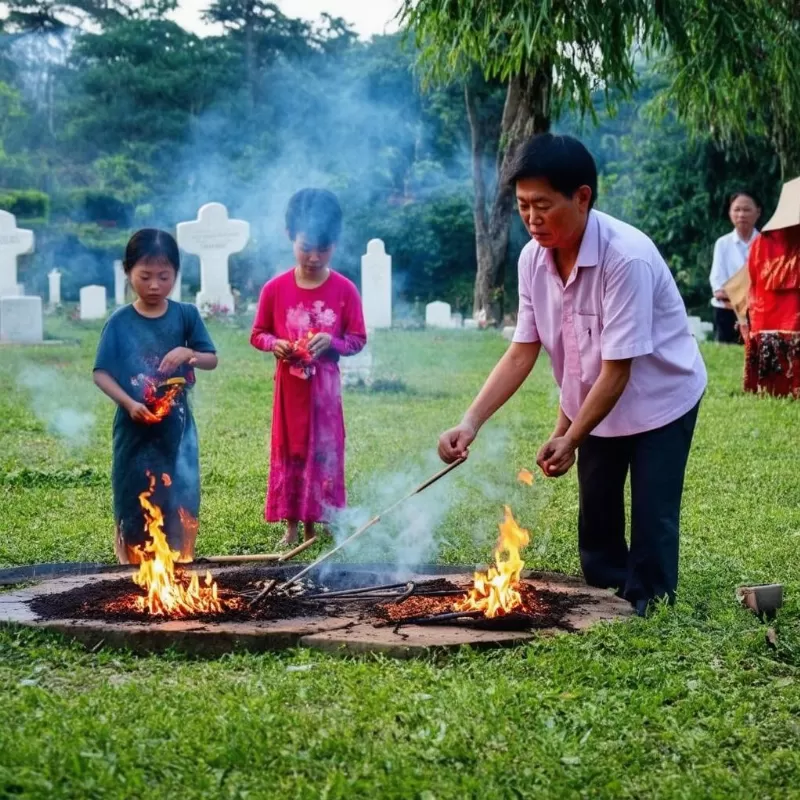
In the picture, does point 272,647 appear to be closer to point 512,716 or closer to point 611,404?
point 512,716

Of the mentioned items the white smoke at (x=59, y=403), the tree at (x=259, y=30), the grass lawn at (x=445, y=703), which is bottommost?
the grass lawn at (x=445, y=703)

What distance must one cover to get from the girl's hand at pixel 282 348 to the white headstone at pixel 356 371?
6.79 m

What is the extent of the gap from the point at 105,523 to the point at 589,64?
21.0ft

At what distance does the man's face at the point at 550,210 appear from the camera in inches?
173

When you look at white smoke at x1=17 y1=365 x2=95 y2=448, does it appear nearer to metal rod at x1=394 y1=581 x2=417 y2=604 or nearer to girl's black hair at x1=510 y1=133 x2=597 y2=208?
metal rod at x1=394 y1=581 x2=417 y2=604

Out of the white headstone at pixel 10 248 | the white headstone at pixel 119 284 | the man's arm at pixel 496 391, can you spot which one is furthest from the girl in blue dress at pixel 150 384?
the white headstone at pixel 119 284

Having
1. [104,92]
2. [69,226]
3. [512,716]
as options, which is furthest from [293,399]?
[104,92]

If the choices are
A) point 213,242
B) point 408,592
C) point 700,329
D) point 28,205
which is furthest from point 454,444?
point 28,205

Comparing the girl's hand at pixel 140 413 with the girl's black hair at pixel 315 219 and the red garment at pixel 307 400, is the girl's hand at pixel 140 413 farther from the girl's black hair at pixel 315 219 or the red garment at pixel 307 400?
the girl's black hair at pixel 315 219

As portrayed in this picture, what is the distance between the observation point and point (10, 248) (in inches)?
882

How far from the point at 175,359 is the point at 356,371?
7.63 metres

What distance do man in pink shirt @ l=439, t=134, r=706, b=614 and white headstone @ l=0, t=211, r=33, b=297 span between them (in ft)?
62.0

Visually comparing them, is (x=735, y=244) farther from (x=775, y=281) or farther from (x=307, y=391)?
(x=307, y=391)

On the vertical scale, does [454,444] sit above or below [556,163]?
below
